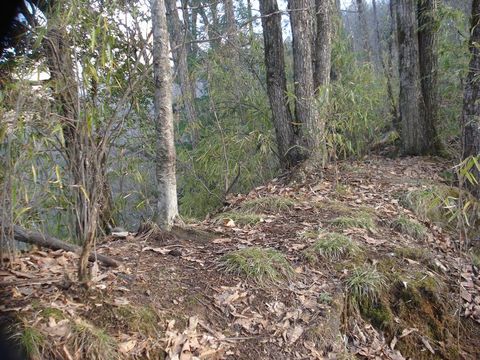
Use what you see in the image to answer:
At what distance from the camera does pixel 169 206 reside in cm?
373

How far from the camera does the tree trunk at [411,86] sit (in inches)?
281

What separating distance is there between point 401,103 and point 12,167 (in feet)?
20.9

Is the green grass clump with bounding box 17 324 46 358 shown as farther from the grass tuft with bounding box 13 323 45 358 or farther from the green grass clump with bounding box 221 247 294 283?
the green grass clump with bounding box 221 247 294 283

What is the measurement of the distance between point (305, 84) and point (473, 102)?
2059mm

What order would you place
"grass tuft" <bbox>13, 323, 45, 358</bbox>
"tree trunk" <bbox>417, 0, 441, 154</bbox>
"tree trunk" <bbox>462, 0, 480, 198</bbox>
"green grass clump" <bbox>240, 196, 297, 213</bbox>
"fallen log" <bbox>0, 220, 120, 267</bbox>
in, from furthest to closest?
"tree trunk" <bbox>417, 0, 441, 154</bbox>, "tree trunk" <bbox>462, 0, 480, 198</bbox>, "green grass clump" <bbox>240, 196, 297, 213</bbox>, "fallen log" <bbox>0, 220, 120, 267</bbox>, "grass tuft" <bbox>13, 323, 45, 358</bbox>

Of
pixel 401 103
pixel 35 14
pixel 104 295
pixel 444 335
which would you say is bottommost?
pixel 444 335

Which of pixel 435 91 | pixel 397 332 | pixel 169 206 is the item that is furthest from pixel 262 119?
pixel 397 332

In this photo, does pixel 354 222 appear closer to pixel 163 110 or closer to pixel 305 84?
pixel 163 110

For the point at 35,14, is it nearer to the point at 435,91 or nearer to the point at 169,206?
the point at 169,206

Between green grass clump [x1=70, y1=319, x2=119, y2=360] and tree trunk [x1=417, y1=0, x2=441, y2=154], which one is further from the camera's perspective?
tree trunk [x1=417, y1=0, x2=441, y2=154]

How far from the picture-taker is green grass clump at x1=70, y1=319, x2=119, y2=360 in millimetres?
2064

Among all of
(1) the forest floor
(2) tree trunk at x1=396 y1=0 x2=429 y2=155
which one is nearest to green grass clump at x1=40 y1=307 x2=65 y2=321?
(1) the forest floor

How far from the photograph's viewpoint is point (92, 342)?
2090 millimetres

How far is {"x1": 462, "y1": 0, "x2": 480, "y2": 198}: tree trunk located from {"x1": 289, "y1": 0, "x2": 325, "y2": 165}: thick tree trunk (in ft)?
5.67
